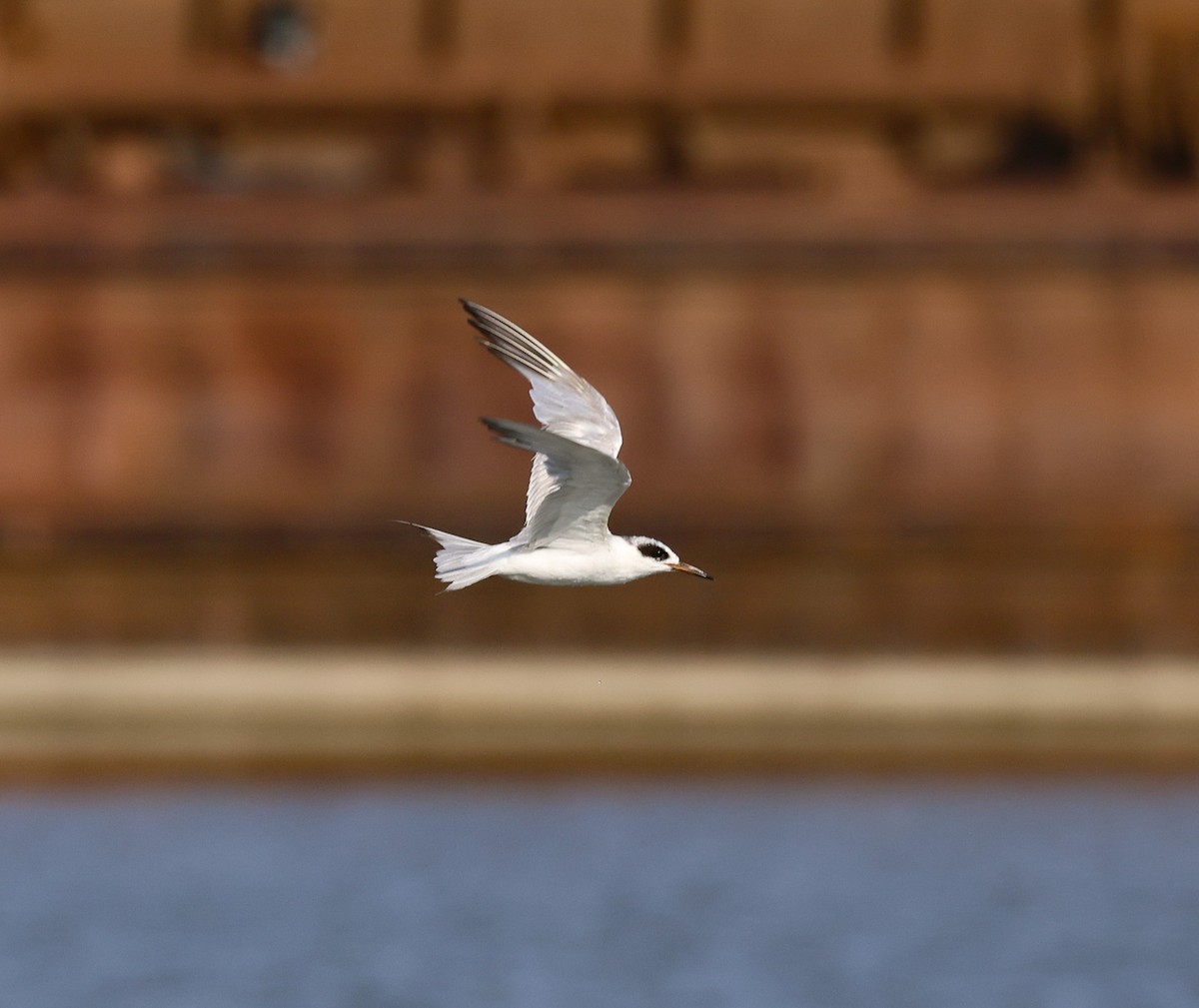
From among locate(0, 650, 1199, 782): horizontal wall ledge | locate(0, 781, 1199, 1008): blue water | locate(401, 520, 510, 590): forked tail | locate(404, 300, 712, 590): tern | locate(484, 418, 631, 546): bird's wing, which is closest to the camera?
locate(401, 520, 510, 590): forked tail

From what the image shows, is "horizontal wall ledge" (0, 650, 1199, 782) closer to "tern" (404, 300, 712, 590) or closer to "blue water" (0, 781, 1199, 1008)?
"blue water" (0, 781, 1199, 1008)

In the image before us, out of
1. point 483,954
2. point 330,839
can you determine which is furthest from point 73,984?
point 330,839

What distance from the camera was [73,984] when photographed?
557 inches

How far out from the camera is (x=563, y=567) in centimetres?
884

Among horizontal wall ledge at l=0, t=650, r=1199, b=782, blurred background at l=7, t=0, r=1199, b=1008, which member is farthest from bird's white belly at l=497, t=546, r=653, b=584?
horizontal wall ledge at l=0, t=650, r=1199, b=782

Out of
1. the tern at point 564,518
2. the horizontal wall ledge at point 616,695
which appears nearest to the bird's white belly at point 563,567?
the tern at point 564,518

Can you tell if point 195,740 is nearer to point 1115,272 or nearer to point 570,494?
point 1115,272

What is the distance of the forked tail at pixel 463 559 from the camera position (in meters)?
8.65

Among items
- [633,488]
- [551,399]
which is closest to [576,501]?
[551,399]

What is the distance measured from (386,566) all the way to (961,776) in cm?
553

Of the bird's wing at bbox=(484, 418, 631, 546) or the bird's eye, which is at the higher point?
the bird's wing at bbox=(484, 418, 631, 546)

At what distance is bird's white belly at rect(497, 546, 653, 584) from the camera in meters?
8.79

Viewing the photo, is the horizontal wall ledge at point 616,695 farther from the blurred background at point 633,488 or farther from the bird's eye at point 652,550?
the bird's eye at point 652,550

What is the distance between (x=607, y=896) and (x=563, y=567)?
8.10 m
